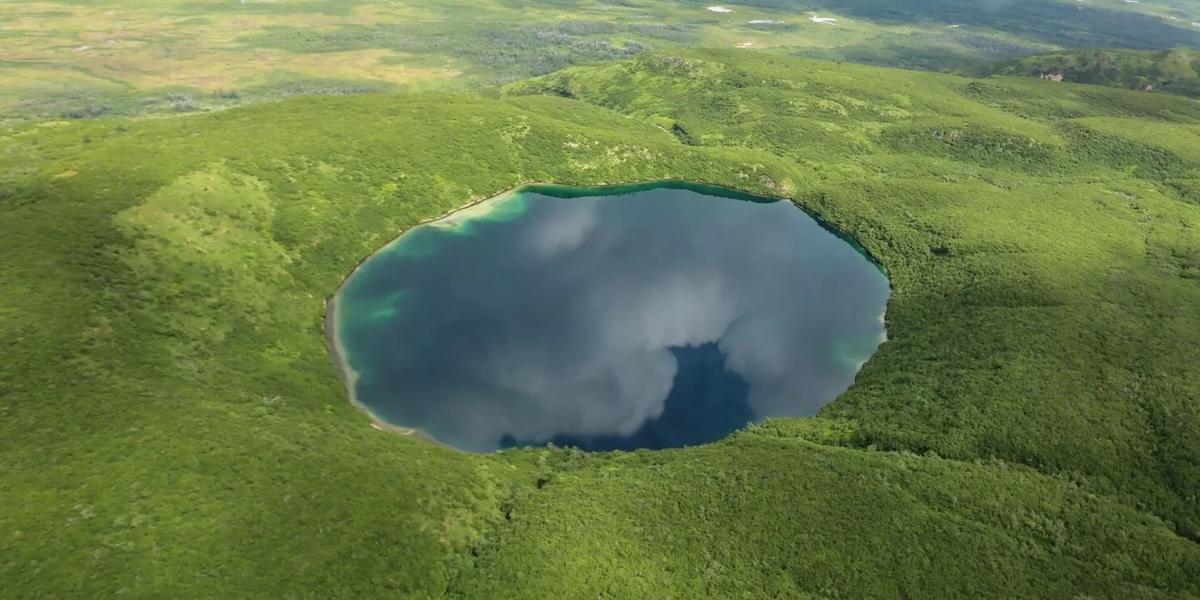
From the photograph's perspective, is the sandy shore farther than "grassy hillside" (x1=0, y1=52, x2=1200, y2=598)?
Yes

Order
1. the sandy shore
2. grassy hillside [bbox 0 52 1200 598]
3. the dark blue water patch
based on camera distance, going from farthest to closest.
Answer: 1. the dark blue water patch
2. the sandy shore
3. grassy hillside [bbox 0 52 1200 598]

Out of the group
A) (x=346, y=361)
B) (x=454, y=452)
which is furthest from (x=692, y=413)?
(x=346, y=361)

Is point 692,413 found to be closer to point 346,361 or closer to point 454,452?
point 454,452

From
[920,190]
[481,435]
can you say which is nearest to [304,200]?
[481,435]

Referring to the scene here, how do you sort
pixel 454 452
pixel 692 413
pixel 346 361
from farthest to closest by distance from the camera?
pixel 346 361 < pixel 692 413 < pixel 454 452

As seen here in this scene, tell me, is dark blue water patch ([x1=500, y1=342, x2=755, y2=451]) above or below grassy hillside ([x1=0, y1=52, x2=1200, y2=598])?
below

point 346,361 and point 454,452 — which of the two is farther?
point 346,361

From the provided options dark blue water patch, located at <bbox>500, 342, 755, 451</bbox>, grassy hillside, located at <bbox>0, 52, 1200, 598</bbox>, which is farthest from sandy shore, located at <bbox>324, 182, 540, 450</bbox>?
dark blue water patch, located at <bbox>500, 342, 755, 451</bbox>

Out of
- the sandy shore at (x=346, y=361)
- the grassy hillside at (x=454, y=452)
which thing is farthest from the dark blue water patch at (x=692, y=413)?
the sandy shore at (x=346, y=361)

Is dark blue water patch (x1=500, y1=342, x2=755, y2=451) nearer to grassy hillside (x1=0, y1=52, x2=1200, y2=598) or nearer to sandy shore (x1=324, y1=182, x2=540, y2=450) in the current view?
grassy hillside (x1=0, y1=52, x2=1200, y2=598)
